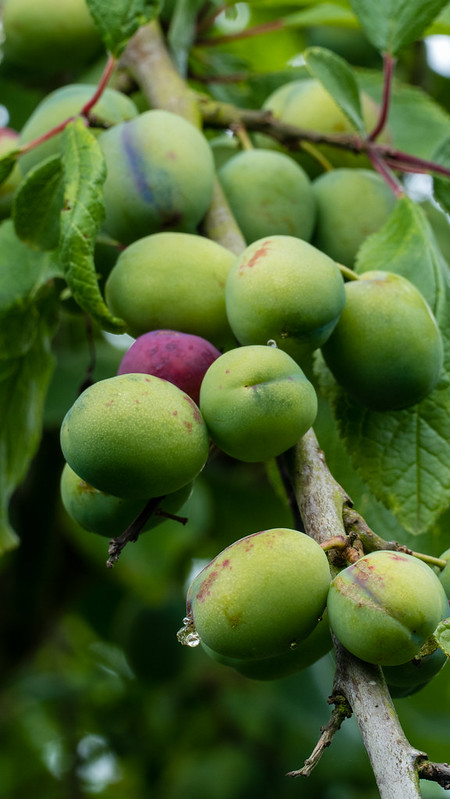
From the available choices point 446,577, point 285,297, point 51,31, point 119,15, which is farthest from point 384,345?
point 51,31

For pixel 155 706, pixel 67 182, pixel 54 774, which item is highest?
pixel 67 182

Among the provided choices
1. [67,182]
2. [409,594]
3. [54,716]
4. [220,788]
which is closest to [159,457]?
[409,594]

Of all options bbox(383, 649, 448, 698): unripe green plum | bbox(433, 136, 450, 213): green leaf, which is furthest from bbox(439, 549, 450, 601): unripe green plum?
bbox(433, 136, 450, 213): green leaf

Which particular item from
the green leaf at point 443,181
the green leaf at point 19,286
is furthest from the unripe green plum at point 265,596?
the green leaf at point 443,181

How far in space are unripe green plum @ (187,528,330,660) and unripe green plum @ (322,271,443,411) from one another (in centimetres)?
25

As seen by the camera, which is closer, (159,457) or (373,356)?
(159,457)

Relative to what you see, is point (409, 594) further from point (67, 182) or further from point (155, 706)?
point (155, 706)

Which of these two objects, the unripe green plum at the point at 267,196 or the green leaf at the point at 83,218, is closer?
the green leaf at the point at 83,218

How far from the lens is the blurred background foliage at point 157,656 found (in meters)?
1.79

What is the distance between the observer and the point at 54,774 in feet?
8.02

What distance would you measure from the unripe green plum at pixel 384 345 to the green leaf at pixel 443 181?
1.10 ft

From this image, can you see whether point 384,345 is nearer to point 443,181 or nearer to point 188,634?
point 188,634

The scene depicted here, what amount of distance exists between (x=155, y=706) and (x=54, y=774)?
0.44m

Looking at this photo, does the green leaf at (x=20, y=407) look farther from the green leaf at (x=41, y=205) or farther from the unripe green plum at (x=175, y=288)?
the unripe green plum at (x=175, y=288)
